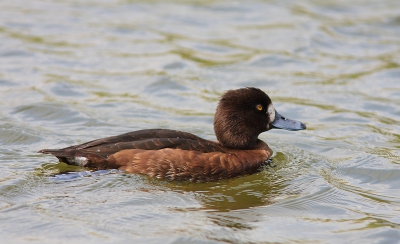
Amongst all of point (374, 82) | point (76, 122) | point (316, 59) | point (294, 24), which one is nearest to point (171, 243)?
point (76, 122)

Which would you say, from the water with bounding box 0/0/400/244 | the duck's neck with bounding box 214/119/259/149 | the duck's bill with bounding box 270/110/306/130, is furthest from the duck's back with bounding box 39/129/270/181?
the duck's bill with bounding box 270/110/306/130

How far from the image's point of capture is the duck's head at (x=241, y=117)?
8.00 m

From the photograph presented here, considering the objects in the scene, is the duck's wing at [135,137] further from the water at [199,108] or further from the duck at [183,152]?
the water at [199,108]

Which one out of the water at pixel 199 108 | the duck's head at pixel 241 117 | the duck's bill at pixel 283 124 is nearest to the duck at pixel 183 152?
the duck's head at pixel 241 117

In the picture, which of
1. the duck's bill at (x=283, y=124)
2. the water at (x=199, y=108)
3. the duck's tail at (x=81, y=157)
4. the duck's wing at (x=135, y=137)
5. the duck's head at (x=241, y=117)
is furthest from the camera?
the duck's bill at (x=283, y=124)

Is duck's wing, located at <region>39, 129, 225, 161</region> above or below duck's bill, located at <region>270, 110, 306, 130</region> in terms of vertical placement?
below

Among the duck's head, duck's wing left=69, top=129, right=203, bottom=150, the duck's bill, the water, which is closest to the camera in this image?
the water

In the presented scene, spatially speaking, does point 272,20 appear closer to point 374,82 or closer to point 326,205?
point 374,82

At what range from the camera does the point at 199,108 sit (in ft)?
35.2

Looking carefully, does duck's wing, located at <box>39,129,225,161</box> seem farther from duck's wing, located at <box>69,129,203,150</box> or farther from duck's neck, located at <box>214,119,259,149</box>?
duck's neck, located at <box>214,119,259,149</box>

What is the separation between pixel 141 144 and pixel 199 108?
3.37m

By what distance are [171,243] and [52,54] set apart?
25.3 feet

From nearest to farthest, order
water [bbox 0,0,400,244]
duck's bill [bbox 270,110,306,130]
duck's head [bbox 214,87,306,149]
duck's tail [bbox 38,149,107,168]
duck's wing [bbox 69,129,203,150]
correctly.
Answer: water [bbox 0,0,400,244]
duck's tail [bbox 38,149,107,168]
duck's wing [bbox 69,129,203,150]
duck's head [bbox 214,87,306,149]
duck's bill [bbox 270,110,306,130]

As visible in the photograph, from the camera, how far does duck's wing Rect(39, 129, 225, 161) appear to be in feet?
24.2
